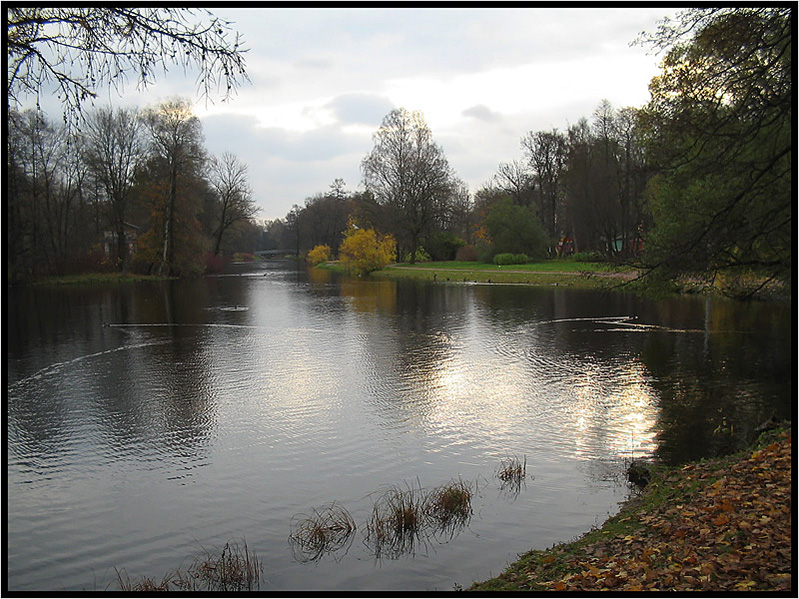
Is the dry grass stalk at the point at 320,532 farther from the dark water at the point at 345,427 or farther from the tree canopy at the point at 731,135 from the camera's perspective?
the tree canopy at the point at 731,135

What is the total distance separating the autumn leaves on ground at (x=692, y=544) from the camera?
4.89m

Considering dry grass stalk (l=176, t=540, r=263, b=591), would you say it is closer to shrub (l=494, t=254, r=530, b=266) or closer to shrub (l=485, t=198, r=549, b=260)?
shrub (l=494, t=254, r=530, b=266)

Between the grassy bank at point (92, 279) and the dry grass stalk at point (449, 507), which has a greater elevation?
the grassy bank at point (92, 279)

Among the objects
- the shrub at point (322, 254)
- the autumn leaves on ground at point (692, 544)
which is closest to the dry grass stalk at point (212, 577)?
the autumn leaves on ground at point (692, 544)

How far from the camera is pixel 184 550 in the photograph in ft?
22.6

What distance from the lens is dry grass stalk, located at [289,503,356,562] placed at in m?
6.82

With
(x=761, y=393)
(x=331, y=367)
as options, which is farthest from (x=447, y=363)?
(x=761, y=393)

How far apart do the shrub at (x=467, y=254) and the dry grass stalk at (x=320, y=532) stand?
173 ft

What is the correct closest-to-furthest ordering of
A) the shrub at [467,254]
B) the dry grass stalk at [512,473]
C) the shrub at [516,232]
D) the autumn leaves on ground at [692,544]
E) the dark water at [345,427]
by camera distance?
the autumn leaves on ground at [692,544] → the dark water at [345,427] → the dry grass stalk at [512,473] → the shrub at [516,232] → the shrub at [467,254]

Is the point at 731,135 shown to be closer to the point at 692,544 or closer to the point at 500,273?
the point at 692,544

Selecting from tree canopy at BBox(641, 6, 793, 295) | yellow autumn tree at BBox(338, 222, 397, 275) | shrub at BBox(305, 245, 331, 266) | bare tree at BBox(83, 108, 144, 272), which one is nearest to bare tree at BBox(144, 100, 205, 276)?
bare tree at BBox(83, 108, 144, 272)

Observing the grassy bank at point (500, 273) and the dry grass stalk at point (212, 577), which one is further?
the grassy bank at point (500, 273)

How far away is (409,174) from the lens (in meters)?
57.8

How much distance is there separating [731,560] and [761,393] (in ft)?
28.0
